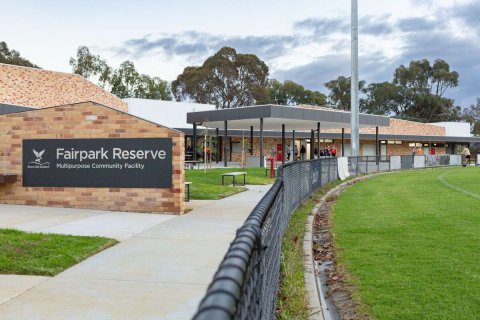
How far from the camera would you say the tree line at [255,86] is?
268ft

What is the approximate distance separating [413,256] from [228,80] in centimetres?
7551

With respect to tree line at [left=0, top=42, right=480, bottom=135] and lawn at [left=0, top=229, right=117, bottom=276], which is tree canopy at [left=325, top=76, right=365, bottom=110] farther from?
lawn at [left=0, top=229, right=117, bottom=276]

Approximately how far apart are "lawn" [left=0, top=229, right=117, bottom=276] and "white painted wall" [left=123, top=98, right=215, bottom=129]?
1691 inches

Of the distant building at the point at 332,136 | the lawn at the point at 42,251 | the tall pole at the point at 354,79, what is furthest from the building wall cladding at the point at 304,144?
the lawn at the point at 42,251

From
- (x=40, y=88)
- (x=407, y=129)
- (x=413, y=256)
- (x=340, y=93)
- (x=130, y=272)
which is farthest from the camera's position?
(x=340, y=93)

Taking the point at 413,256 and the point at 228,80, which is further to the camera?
the point at 228,80

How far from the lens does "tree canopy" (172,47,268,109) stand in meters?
81.3

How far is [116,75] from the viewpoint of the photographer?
86.5m

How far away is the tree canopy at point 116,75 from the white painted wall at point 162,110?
34054 millimetres

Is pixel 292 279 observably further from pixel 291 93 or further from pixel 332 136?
pixel 291 93

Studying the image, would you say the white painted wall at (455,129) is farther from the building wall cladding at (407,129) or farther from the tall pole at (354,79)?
the tall pole at (354,79)

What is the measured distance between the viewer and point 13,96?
1229 inches

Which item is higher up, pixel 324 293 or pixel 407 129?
pixel 407 129

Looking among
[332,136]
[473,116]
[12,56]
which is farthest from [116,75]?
[473,116]
